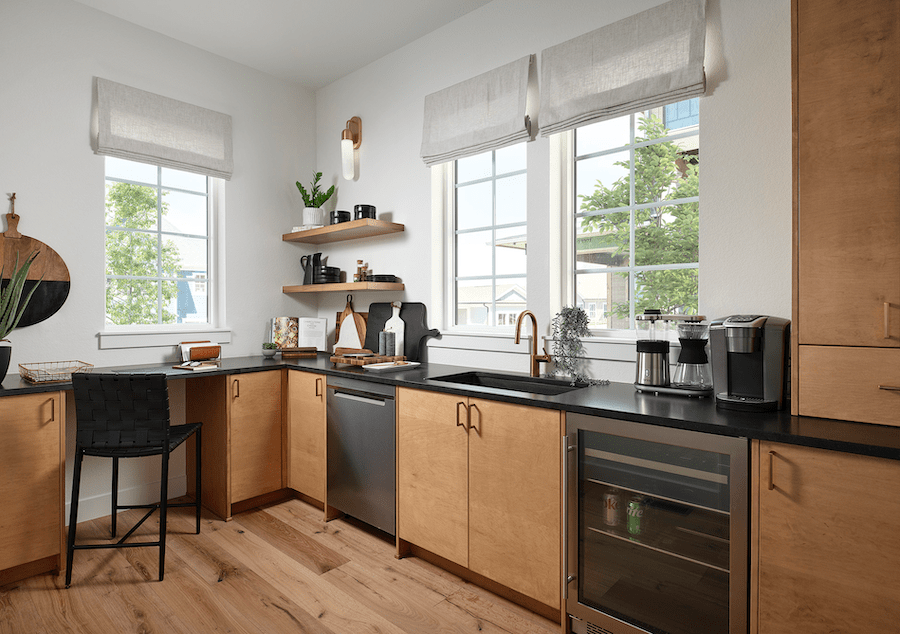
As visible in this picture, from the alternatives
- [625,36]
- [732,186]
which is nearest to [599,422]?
[732,186]

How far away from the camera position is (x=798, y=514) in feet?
4.78

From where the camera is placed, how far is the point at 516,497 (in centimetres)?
209

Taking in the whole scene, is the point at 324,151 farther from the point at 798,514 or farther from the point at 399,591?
the point at 798,514

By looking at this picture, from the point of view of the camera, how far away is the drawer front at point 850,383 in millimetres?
1512

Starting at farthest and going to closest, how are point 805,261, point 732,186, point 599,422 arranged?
point 732,186 → point 599,422 → point 805,261

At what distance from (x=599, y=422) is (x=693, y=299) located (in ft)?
2.90

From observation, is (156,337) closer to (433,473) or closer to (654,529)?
(433,473)

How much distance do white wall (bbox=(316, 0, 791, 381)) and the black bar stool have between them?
5.05ft

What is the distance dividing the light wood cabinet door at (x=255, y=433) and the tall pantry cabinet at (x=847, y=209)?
8.80 ft

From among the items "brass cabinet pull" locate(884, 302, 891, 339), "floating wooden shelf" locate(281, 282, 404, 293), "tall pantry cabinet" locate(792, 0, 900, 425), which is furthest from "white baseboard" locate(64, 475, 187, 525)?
"brass cabinet pull" locate(884, 302, 891, 339)

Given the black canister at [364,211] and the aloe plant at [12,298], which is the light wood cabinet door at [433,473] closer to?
the black canister at [364,211]

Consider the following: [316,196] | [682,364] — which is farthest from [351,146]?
[682,364]

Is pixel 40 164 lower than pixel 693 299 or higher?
higher

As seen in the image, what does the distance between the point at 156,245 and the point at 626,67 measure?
2977 millimetres
